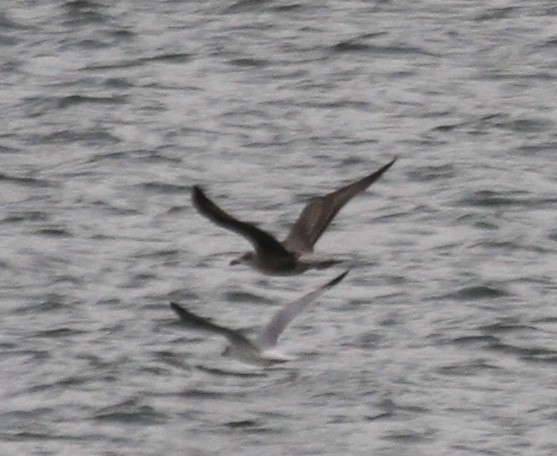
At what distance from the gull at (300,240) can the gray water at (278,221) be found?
964mm

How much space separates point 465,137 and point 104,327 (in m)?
4.52

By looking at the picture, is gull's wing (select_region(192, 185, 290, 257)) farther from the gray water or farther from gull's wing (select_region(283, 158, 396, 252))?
the gray water

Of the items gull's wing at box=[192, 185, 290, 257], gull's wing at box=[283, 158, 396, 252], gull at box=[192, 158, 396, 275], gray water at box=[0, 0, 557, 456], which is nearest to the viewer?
gull's wing at box=[192, 185, 290, 257]

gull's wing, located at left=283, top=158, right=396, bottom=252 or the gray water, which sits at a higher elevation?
gull's wing, located at left=283, top=158, right=396, bottom=252

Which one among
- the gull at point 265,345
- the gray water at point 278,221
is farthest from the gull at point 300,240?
the gray water at point 278,221

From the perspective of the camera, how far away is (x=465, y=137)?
59.7 feet

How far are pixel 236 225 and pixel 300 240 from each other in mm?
1224

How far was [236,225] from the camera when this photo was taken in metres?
11.5

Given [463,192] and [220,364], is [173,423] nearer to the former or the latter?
[220,364]

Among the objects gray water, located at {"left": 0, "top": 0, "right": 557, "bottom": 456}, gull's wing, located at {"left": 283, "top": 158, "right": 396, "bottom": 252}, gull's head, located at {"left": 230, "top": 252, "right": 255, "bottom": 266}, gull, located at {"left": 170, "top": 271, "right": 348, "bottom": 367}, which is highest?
gull's wing, located at {"left": 283, "top": 158, "right": 396, "bottom": 252}

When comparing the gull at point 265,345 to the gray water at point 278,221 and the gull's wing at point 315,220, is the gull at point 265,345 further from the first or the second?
the gray water at point 278,221

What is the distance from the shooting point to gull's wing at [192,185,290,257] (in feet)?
37.0

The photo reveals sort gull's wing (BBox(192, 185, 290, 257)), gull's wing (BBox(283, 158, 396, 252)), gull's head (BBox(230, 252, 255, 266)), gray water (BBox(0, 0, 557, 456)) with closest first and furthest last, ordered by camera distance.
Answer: gull's wing (BBox(192, 185, 290, 257)), gull's head (BBox(230, 252, 255, 266)), gull's wing (BBox(283, 158, 396, 252)), gray water (BBox(0, 0, 557, 456))

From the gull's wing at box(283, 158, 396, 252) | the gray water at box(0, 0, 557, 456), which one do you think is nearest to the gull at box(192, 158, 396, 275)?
the gull's wing at box(283, 158, 396, 252)
